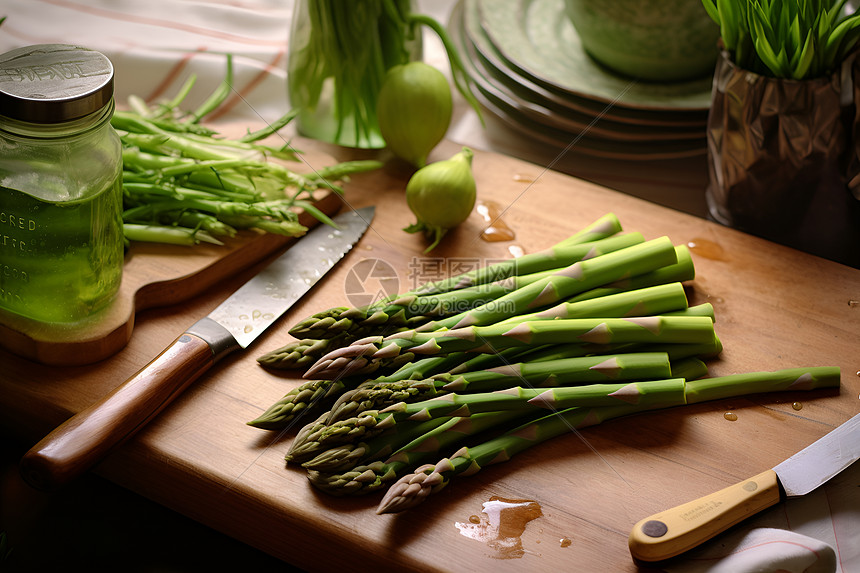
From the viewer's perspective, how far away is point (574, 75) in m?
1.83

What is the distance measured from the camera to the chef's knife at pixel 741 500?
101cm

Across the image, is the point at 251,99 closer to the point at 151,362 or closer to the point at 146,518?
the point at 151,362

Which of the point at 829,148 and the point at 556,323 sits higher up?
the point at 829,148

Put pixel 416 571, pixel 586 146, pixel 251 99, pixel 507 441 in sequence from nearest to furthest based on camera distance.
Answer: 1. pixel 416 571
2. pixel 507 441
3. pixel 586 146
4. pixel 251 99

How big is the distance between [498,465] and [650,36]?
107cm

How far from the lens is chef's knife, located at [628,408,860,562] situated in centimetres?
101

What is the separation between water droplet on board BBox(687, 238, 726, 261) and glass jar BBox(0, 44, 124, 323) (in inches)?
42.9

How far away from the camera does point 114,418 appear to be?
3.63 ft

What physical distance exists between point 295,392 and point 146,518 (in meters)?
0.34

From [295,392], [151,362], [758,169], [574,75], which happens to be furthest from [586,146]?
[151,362]

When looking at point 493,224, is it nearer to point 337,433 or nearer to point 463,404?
point 463,404

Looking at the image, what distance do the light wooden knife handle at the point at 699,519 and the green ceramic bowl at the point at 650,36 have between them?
3.39 feet

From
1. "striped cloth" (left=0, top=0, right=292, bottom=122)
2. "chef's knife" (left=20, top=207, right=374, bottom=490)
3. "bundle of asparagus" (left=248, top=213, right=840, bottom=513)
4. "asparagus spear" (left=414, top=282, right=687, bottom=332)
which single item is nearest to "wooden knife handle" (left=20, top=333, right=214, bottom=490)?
"chef's knife" (left=20, top=207, right=374, bottom=490)

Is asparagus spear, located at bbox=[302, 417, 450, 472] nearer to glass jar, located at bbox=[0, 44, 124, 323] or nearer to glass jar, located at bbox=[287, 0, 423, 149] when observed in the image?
glass jar, located at bbox=[0, 44, 124, 323]
